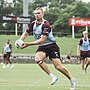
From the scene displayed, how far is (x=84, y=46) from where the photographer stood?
21734 millimetres

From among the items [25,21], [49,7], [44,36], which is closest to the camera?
[44,36]

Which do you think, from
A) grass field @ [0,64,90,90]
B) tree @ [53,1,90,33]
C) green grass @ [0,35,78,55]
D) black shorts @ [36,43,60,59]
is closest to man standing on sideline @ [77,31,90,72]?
grass field @ [0,64,90,90]

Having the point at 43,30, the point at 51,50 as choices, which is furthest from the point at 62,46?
the point at 43,30

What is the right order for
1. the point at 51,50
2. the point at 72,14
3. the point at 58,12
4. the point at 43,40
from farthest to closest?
the point at 58,12, the point at 72,14, the point at 51,50, the point at 43,40

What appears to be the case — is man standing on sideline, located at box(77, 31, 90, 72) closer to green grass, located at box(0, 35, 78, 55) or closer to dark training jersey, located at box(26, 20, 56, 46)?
dark training jersey, located at box(26, 20, 56, 46)

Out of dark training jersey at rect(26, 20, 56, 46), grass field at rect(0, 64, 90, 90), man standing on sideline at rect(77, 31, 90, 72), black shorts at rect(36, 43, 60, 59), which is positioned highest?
dark training jersey at rect(26, 20, 56, 46)

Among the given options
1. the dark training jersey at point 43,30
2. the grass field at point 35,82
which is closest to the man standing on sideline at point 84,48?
the grass field at point 35,82

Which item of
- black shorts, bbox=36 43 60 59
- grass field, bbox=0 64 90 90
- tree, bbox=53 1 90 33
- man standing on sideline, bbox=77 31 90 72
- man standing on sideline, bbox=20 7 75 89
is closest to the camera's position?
man standing on sideline, bbox=20 7 75 89

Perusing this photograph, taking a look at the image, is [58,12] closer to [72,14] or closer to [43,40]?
[72,14]

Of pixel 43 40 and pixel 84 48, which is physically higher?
pixel 43 40

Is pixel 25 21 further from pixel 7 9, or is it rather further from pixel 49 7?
pixel 49 7

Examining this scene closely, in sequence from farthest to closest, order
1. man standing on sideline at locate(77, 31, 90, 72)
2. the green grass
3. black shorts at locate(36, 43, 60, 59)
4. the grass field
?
the green grass
man standing on sideline at locate(77, 31, 90, 72)
the grass field
black shorts at locate(36, 43, 60, 59)

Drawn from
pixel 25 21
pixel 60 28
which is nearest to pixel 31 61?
pixel 25 21

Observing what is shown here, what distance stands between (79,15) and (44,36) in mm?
85874
